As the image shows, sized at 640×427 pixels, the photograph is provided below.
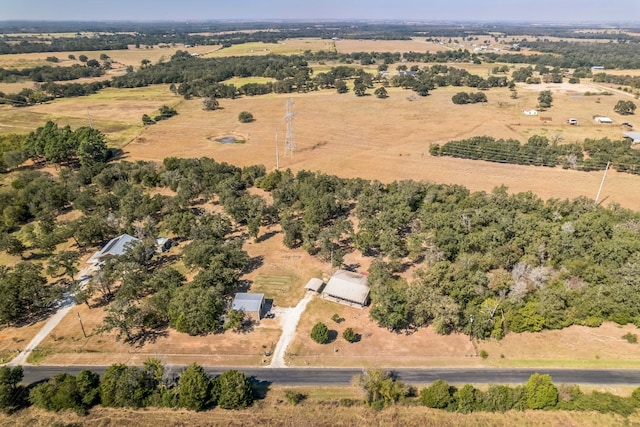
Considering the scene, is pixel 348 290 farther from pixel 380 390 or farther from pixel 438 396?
pixel 438 396

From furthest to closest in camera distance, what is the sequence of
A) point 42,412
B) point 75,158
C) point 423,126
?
point 423,126 → point 75,158 → point 42,412

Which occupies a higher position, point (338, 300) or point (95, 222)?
point (95, 222)

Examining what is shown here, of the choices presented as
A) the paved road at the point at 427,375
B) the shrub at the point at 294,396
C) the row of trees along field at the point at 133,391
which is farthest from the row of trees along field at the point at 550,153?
the row of trees along field at the point at 133,391

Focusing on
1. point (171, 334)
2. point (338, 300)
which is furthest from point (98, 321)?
point (338, 300)

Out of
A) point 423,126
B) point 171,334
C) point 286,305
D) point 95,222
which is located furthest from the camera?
point 423,126

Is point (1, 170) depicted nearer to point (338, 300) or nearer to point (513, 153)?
point (338, 300)

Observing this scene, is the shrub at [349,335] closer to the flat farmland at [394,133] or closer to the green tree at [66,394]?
the green tree at [66,394]

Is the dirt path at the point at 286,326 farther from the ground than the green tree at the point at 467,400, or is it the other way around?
the green tree at the point at 467,400
